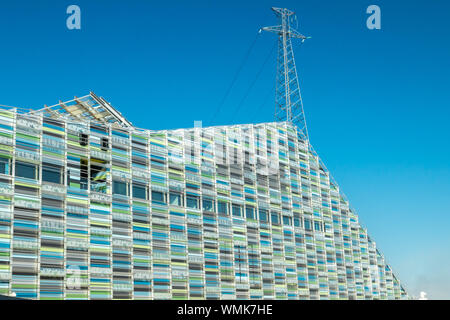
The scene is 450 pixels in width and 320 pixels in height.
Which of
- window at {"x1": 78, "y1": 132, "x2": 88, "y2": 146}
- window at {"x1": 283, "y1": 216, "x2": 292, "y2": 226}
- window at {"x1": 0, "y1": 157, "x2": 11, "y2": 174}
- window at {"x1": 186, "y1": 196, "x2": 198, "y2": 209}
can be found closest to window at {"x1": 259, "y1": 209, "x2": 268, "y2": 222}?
window at {"x1": 283, "y1": 216, "x2": 292, "y2": 226}

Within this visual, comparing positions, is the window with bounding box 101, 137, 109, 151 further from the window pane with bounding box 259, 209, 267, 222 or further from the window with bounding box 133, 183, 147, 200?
the window pane with bounding box 259, 209, 267, 222

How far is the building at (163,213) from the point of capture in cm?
7650

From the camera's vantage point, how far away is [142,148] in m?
92.0

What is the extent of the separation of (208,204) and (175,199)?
7.34m

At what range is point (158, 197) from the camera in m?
91.7

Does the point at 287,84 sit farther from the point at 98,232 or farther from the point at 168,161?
the point at 98,232

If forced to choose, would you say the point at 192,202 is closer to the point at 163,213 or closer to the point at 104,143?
the point at 163,213

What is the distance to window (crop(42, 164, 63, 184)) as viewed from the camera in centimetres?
7850

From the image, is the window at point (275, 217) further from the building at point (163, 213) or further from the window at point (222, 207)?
the window at point (222, 207)

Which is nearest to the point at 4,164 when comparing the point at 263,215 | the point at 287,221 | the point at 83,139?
the point at 83,139

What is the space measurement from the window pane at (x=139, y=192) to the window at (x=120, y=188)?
5.45ft

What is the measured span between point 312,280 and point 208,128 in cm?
3806
